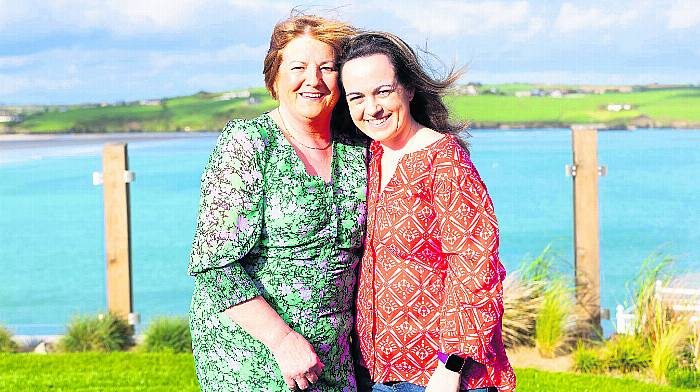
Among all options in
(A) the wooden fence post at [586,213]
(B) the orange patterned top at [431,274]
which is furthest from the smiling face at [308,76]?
(A) the wooden fence post at [586,213]

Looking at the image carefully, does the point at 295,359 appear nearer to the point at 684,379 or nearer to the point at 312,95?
the point at 312,95

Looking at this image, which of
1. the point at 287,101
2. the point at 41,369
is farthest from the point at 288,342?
the point at 41,369

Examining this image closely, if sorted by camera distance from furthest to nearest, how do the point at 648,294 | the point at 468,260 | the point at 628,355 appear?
the point at 648,294, the point at 628,355, the point at 468,260

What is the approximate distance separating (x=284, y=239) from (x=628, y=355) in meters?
5.00

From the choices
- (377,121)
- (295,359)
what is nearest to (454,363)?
(295,359)

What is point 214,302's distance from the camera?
281 cm

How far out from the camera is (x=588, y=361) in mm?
7223

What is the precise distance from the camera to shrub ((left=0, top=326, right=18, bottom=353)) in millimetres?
7941

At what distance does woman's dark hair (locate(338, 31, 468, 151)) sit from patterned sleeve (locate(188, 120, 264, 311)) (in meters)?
0.41

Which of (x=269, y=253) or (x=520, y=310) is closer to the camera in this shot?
(x=269, y=253)

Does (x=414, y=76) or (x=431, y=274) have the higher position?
(x=414, y=76)

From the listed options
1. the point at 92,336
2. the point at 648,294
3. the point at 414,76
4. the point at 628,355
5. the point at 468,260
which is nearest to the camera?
the point at 468,260

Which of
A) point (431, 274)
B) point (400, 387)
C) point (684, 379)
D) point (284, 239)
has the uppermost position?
point (284, 239)

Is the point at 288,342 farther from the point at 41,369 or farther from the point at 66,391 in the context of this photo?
the point at 41,369
